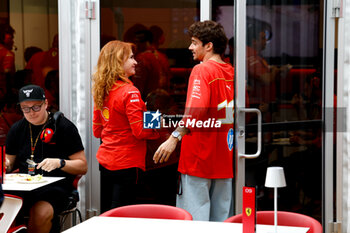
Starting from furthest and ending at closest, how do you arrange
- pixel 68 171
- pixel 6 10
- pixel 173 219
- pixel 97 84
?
pixel 6 10 → pixel 97 84 → pixel 68 171 → pixel 173 219

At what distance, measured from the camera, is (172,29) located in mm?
4250

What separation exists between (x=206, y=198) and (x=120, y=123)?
872 mm

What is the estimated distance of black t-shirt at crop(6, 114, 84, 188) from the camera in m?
3.99

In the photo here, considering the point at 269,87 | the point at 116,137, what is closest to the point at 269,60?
the point at 269,87

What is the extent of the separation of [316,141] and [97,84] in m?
1.86

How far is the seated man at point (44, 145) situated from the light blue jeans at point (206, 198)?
2.61 ft

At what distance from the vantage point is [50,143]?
3984 mm

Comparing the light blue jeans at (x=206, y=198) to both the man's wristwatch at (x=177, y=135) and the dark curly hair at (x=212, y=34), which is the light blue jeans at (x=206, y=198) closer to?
the man's wristwatch at (x=177, y=135)

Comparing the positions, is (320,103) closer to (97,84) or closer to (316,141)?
(316,141)

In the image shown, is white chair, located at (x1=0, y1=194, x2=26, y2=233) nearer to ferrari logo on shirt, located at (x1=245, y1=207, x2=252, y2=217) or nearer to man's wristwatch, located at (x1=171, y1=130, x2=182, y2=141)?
man's wristwatch, located at (x1=171, y1=130, x2=182, y2=141)

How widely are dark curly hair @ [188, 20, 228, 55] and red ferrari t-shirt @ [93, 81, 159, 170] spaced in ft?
2.18

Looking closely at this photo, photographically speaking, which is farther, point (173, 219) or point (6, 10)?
point (6, 10)

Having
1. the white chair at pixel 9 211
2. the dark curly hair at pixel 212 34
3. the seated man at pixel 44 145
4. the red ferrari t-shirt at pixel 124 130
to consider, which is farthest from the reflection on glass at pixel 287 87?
the white chair at pixel 9 211

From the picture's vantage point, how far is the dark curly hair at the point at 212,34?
158 inches
